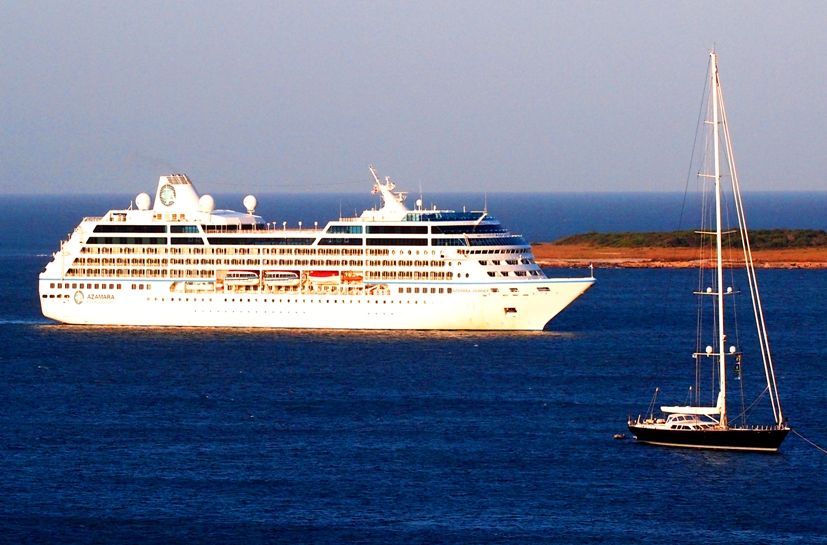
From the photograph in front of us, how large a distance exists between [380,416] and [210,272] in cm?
2836

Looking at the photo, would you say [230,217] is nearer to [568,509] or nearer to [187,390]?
[187,390]

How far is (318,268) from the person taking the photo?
278ft

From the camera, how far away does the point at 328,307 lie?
83812 mm

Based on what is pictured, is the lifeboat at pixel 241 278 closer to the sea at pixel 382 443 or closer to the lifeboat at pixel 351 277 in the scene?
the sea at pixel 382 443

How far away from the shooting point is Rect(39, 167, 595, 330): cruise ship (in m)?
82.2

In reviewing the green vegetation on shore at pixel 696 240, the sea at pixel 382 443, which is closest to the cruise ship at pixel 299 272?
the sea at pixel 382 443

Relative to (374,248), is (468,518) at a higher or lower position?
lower

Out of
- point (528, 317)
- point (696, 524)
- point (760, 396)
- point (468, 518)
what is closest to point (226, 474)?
point (468, 518)

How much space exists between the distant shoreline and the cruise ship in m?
53.6

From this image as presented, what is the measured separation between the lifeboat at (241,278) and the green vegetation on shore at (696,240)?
73.1 meters

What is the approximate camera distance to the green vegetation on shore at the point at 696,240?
151625mm

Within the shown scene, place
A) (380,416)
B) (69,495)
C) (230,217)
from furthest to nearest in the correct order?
1. (230,217)
2. (380,416)
3. (69,495)

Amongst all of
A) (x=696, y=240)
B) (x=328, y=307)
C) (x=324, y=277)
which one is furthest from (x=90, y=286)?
(x=696, y=240)

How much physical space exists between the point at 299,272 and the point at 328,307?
8.58ft
